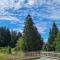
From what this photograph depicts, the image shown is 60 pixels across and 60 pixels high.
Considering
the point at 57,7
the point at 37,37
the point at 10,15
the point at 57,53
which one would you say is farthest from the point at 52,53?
the point at 10,15

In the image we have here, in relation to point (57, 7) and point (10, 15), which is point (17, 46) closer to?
point (10, 15)

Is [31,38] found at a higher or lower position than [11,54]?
higher

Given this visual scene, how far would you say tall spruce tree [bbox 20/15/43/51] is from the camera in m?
4.20

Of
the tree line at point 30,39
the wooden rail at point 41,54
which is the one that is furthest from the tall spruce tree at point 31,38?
the wooden rail at point 41,54

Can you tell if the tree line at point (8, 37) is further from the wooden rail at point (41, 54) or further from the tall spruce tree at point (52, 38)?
the tall spruce tree at point (52, 38)

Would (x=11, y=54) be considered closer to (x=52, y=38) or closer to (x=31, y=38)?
(x=31, y=38)

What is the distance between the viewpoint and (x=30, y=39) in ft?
13.9

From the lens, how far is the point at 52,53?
168 inches

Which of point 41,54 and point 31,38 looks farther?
point 41,54

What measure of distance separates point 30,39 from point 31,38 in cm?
4

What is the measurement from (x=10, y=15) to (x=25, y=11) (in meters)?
0.40

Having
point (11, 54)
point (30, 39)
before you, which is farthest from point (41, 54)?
point (11, 54)

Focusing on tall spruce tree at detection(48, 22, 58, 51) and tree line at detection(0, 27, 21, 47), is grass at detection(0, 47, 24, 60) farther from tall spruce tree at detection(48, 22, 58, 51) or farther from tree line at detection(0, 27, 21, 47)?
tall spruce tree at detection(48, 22, 58, 51)

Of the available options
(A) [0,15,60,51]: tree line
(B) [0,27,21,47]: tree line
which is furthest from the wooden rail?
(B) [0,27,21,47]: tree line
